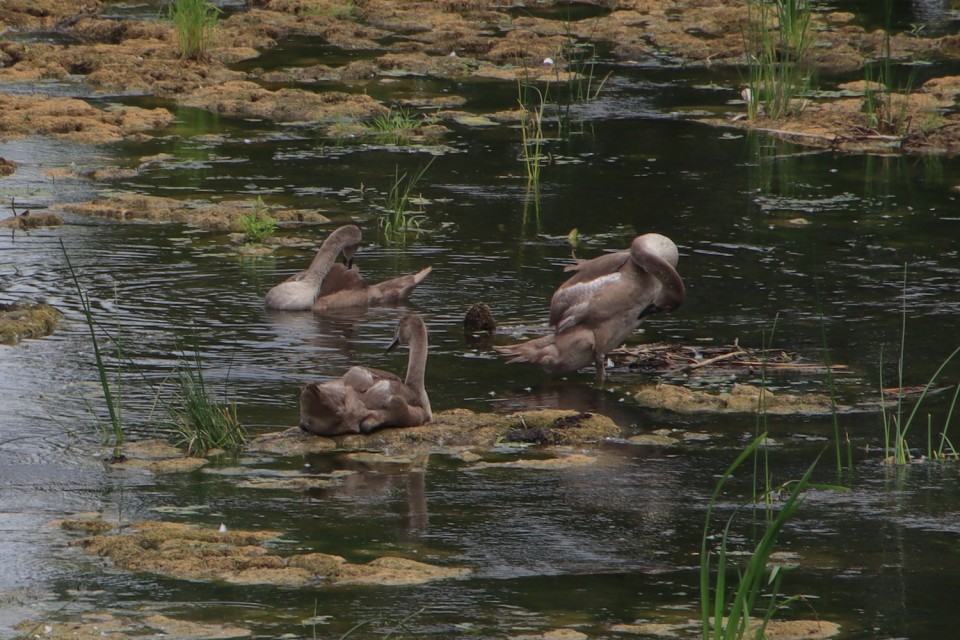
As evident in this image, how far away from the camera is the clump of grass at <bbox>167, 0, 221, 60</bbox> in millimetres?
20906

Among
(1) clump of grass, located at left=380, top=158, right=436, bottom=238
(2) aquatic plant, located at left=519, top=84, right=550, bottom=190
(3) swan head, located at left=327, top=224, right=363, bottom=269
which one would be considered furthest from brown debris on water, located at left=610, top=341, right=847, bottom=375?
(2) aquatic plant, located at left=519, top=84, right=550, bottom=190

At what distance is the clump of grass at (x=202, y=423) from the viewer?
775 cm

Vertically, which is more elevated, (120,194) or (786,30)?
(786,30)

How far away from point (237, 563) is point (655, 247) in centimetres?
443

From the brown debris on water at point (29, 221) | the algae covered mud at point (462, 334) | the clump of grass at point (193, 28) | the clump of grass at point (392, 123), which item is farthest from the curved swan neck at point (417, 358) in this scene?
the clump of grass at point (193, 28)

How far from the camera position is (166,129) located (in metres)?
17.7

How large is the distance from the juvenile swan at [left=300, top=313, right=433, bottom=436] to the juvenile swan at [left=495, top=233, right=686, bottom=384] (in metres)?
1.35

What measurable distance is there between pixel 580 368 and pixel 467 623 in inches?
173

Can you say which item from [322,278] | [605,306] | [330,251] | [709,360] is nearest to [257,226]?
[330,251]

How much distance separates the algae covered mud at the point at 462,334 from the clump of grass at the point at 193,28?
0.55 ft

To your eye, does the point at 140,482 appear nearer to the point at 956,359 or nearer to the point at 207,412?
the point at 207,412

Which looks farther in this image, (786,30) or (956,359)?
(786,30)

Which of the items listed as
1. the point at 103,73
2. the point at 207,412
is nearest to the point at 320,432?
the point at 207,412

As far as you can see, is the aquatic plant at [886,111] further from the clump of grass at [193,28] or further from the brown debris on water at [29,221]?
the clump of grass at [193,28]
